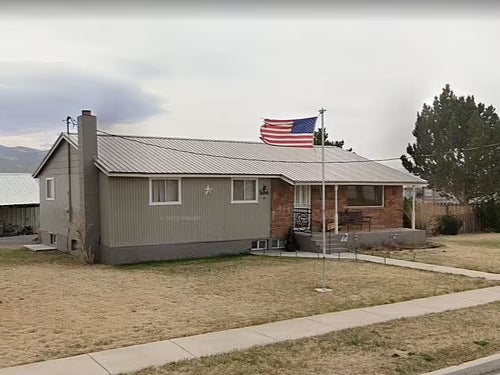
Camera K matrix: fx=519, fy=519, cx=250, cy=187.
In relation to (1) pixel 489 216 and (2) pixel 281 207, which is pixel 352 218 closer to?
(2) pixel 281 207

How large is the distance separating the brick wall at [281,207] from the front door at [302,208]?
421mm

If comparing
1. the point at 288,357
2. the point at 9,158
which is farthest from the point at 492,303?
the point at 9,158

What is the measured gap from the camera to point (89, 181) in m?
17.3

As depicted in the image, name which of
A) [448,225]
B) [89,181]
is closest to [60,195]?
[89,181]

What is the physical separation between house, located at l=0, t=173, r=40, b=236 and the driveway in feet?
4.27

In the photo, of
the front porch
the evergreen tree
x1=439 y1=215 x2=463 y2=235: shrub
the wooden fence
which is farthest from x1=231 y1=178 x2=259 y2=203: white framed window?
the evergreen tree

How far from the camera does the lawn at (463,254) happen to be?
51.3ft

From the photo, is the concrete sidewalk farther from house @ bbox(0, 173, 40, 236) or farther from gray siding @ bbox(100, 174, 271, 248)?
Result: house @ bbox(0, 173, 40, 236)

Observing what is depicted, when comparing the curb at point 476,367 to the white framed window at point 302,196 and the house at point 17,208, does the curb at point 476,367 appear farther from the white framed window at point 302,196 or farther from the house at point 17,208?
the house at point 17,208

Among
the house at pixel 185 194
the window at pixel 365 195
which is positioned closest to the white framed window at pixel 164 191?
the house at pixel 185 194

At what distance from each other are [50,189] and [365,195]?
44.1ft

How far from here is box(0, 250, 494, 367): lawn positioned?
7.69m

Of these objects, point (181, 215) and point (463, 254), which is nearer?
point (181, 215)

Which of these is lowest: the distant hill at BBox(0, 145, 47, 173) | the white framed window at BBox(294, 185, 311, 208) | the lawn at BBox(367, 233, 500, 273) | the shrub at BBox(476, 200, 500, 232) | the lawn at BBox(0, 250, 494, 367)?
the lawn at BBox(367, 233, 500, 273)
